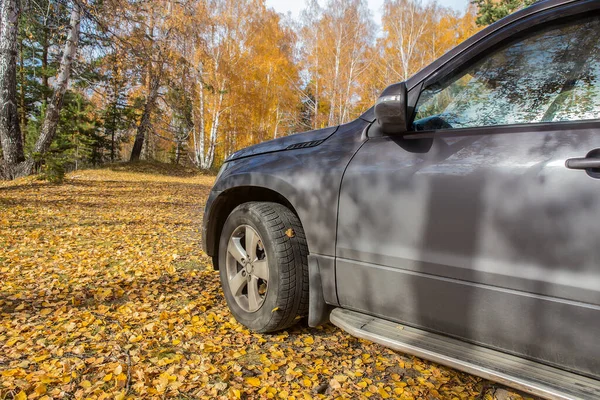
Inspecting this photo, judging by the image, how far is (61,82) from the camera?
11664 millimetres

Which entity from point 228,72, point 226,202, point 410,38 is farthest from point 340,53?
point 226,202

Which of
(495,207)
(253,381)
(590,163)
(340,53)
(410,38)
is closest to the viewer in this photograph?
(590,163)

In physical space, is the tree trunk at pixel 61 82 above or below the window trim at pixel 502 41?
above

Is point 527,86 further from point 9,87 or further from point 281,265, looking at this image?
point 9,87

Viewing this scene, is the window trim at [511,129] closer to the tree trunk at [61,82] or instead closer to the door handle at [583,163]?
the door handle at [583,163]

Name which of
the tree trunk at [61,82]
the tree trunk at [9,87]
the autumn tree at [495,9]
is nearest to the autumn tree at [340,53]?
the autumn tree at [495,9]

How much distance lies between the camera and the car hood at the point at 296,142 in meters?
2.39

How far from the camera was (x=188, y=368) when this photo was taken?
2271mm

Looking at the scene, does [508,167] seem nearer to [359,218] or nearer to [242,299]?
[359,218]

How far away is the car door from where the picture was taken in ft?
4.75

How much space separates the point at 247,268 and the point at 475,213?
1.53 m

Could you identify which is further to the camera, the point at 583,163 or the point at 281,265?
the point at 281,265

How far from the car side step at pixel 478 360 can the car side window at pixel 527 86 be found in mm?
1024

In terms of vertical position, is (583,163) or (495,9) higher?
(495,9)
